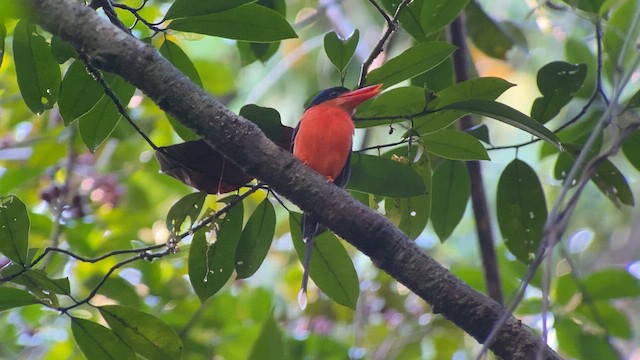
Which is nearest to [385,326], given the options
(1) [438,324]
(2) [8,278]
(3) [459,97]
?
(1) [438,324]

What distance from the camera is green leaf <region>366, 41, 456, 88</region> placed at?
206 centimetres

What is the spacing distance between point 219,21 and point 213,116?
458 mm

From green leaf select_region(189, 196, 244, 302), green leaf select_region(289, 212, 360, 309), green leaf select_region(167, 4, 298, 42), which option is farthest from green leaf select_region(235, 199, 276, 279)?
green leaf select_region(167, 4, 298, 42)

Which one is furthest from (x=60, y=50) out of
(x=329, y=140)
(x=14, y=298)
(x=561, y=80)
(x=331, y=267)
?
(x=561, y=80)

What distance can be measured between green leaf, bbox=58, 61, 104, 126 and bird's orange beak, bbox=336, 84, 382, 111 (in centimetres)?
74

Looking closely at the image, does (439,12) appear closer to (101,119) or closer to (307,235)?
(307,235)

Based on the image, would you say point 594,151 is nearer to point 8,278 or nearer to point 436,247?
point 8,278

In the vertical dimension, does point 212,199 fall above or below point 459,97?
above

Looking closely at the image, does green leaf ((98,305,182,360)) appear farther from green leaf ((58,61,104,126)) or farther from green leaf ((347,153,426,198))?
green leaf ((347,153,426,198))

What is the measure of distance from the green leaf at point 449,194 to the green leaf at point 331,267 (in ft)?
1.23

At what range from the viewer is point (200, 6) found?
2012 mm

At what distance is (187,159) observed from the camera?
2.13 m

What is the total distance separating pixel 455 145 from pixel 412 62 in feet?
0.87

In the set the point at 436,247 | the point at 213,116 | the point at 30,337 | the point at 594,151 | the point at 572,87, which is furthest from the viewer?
the point at 436,247
